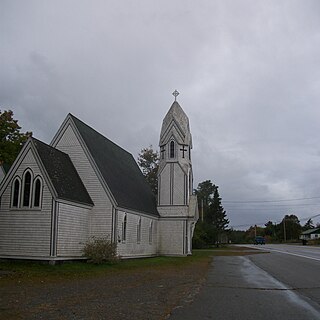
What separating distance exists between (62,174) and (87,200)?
9.07 feet

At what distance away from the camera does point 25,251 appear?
24891 millimetres

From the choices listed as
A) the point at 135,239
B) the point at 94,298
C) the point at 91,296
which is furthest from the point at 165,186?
the point at 94,298

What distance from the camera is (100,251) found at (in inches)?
1080

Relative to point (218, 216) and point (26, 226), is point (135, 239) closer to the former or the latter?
point (26, 226)

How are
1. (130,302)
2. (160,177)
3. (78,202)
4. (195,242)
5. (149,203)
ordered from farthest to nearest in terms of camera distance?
(195,242)
(160,177)
(149,203)
(78,202)
(130,302)

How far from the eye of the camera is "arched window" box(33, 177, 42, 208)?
82.5 feet

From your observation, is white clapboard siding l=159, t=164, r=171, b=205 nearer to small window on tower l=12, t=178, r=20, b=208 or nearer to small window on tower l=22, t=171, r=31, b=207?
small window on tower l=22, t=171, r=31, b=207

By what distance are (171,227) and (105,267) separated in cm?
1664

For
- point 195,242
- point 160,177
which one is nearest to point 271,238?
point 195,242

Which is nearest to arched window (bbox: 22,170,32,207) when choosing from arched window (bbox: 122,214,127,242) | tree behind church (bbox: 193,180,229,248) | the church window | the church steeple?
arched window (bbox: 122,214,127,242)

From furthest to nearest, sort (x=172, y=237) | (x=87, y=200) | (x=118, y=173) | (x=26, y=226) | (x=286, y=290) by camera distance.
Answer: (x=172, y=237) < (x=118, y=173) < (x=87, y=200) < (x=26, y=226) < (x=286, y=290)

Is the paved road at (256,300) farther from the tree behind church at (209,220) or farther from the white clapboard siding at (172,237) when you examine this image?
the tree behind church at (209,220)

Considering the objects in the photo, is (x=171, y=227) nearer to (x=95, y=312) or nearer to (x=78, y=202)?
(x=78, y=202)

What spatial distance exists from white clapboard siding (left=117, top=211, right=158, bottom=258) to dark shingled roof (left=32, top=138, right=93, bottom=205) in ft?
11.2
